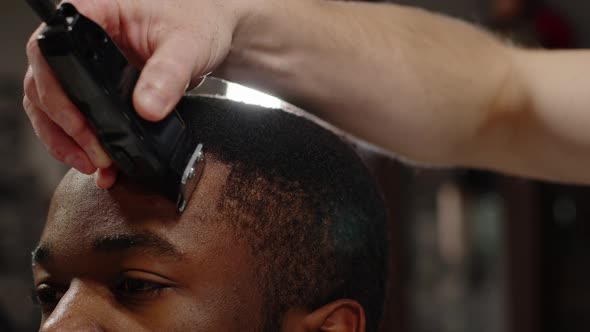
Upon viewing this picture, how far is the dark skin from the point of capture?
39.6 inches

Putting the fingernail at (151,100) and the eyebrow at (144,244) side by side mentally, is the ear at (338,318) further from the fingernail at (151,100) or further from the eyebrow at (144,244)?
the fingernail at (151,100)

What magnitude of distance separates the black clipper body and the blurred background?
233cm

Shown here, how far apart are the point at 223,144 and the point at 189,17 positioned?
251 millimetres

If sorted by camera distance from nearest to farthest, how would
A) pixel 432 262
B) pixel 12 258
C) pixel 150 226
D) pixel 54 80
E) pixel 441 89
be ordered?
pixel 54 80, pixel 150 226, pixel 441 89, pixel 432 262, pixel 12 258

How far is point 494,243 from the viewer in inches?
140

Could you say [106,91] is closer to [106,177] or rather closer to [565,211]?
[106,177]

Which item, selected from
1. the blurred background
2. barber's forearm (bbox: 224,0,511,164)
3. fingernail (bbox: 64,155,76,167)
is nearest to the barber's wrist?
barber's forearm (bbox: 224,0,511,164)

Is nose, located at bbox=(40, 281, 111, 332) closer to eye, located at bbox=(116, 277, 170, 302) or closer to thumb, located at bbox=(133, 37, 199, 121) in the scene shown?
eye, located at bbox=(116, 277, 170, 302)

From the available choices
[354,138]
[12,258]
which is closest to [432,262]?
[12,258]

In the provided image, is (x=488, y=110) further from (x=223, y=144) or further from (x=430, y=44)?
(x=223, y=144)

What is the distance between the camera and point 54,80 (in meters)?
0.85

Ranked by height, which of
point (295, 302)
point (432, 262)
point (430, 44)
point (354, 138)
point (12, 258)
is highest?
point (430, 44)

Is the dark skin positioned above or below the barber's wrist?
below

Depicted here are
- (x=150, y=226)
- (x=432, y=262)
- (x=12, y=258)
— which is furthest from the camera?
(x=12, y=258)
